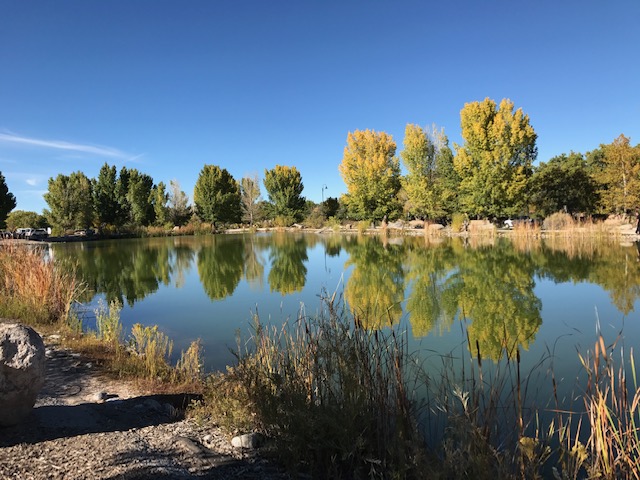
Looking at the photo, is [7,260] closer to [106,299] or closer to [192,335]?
[106,299]

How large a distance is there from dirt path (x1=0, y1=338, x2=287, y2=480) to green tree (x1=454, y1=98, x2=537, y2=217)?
26093 millimetres

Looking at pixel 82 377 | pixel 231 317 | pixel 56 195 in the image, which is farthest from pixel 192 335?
pixel 56 195

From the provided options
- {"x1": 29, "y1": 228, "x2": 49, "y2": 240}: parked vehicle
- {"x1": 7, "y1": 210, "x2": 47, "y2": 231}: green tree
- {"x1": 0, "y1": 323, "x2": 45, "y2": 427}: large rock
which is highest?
{"x1": 7, "y1": 210, "x2": 47, "y2": 231}: green tree

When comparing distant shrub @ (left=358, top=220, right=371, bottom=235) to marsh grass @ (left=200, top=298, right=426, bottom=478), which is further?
distant shrub @ (left=358, top=220, right=371, bottom=235)

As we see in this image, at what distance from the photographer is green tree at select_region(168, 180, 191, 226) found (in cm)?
4506

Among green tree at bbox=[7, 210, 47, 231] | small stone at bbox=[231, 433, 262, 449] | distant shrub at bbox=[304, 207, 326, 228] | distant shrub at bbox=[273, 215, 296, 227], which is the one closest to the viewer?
small stone at bbox=[231, 433, 262, 449]

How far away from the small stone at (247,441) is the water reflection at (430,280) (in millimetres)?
1250

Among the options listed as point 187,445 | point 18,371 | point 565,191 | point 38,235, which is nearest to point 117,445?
point 187,445

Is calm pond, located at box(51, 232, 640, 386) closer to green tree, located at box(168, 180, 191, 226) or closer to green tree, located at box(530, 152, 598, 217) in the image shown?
green tree, located at box(530, 152, 598, 217)

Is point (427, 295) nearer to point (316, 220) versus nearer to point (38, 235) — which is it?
point (38, 235)

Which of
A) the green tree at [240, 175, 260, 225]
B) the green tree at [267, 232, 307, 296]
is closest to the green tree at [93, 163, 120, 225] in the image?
the green tree at [240, 175, 260, 225]

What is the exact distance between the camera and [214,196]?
150 ft

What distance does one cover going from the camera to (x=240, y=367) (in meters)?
3.19

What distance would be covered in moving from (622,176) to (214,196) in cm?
3672
